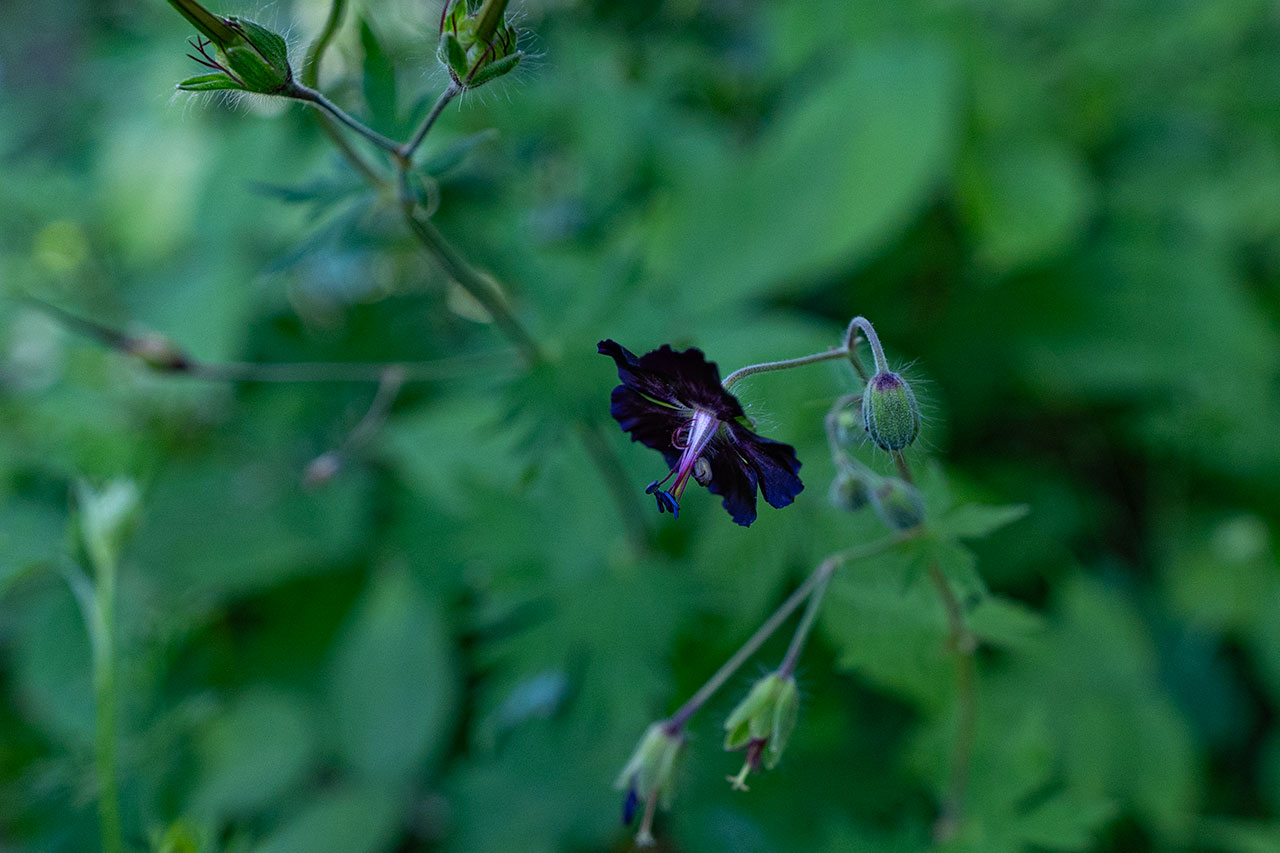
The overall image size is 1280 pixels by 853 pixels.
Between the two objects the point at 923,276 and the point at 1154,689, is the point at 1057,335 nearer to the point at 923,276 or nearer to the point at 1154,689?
the point at 923,276

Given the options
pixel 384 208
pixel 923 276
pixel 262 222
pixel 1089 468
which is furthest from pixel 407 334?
pixel 1089 468

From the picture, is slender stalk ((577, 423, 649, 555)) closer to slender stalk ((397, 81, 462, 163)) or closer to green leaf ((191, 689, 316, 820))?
slender stalk ((397, 81, 462, 163))

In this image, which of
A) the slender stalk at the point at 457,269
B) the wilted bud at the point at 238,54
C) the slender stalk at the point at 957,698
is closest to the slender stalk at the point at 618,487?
the slender stalk at the point at 457,269

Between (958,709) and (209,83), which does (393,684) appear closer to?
(958,709)

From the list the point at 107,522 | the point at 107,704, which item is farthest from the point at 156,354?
the point at 107,704

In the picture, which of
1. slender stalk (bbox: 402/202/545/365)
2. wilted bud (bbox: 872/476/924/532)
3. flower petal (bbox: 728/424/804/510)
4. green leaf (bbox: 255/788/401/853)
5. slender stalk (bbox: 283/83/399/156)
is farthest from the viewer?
green leaf (bbox: 255/788/401/853)

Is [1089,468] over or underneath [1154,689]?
over

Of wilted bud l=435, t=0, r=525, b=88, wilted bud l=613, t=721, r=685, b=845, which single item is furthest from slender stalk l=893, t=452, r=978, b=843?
wilted bud l=435, t=0, r=525, b=88
